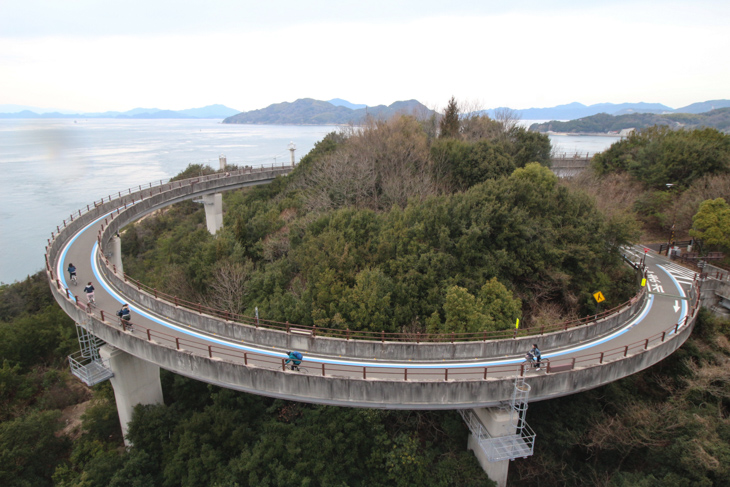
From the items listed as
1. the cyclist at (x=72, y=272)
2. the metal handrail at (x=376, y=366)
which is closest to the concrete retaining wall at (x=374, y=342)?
the metal handrail at (x=376, y=366)

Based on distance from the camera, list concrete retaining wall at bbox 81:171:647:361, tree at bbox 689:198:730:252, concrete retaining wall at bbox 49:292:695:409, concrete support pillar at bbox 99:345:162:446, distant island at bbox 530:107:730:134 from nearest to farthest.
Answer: concrete retaining wall at bbox 49:292:695:409, concrete retaining wall at bbox 81:171:647:361, concrete support pillar at bbox 99:345:162:446, tree at bbox 689:198:730:252, distant island at bbox 530:107:730:134

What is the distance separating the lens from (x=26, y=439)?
2020 centimetres

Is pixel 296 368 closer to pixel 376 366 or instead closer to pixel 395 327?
pixel 376 366

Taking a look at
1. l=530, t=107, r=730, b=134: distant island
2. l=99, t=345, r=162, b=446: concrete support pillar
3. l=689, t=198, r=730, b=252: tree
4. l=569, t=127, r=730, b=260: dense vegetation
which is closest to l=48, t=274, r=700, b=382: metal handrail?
l=99, t=345, r=162, b=446: concrete support pillar

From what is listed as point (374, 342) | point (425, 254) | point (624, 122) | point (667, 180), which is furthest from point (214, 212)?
point (624, 122)

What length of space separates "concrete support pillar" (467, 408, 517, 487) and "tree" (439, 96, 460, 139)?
2890cm

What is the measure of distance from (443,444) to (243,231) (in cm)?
2121

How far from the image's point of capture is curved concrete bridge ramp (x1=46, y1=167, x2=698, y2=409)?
15414 millimetres

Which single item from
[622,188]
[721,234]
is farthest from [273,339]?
[622,188]

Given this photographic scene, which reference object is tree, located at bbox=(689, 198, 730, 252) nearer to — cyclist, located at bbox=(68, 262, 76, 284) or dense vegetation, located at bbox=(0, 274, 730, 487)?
dense vegetation, located at bbox=(0, 274, 730, 487)

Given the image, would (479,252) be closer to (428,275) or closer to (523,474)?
(428,275)

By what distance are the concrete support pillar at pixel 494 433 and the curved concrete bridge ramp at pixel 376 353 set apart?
94 cm

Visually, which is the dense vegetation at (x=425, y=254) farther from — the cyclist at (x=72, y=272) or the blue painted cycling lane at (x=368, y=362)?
the cyclist at (x=72, y=272)

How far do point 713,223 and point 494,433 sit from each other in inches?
892
